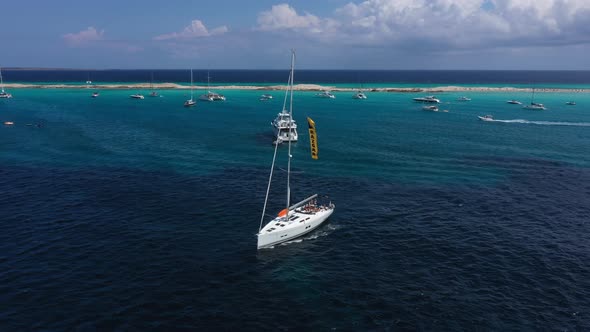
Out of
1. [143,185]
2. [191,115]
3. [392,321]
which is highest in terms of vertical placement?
[191,115]

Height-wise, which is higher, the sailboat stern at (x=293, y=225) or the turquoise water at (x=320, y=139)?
the turquoise water at (x=320, y=139)

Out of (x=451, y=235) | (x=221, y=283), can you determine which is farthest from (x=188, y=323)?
(x=451, y=235)

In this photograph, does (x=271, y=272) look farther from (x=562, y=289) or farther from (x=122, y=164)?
(x=122, y=164)

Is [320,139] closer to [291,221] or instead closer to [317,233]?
[317,233]

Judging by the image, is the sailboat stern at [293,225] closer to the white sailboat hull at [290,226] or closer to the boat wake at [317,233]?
the white sailboat hull at [290,226]

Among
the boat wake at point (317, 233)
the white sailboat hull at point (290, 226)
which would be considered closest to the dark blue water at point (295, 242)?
the boat wake at point (317, 233)

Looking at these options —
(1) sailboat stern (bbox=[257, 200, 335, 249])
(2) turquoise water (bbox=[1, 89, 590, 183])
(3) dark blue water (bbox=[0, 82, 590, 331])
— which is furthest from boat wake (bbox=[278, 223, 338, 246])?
(2) turquoise water (bbox=[1, 89, 590, 183])

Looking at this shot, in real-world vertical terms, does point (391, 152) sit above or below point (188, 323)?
above
